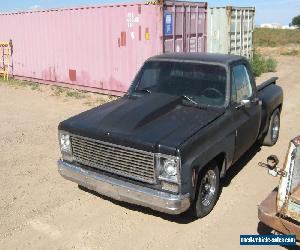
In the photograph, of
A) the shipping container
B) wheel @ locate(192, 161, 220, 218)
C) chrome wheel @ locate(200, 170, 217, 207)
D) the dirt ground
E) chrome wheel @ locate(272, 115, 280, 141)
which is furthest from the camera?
the shipping container

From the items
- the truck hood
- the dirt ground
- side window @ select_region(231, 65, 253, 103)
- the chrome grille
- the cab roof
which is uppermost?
the cab roof

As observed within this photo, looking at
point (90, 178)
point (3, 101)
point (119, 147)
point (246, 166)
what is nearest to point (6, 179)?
point (90, 178)

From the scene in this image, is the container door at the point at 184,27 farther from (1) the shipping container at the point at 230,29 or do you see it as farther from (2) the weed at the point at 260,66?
(2) the weed at the point at 260,66

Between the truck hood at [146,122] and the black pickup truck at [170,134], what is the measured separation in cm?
1

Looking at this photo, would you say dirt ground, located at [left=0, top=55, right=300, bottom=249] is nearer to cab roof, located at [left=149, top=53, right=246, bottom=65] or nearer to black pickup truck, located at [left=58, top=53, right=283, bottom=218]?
black pickup truck, located at [left=58, top=53, right=283, bottom=218]

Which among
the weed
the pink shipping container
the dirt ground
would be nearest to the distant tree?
the weed

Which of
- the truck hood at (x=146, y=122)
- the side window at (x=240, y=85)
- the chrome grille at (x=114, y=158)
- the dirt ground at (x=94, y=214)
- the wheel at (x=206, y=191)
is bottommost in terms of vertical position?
the dirt ground at (x=94, y=214)

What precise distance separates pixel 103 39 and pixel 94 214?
8414mm

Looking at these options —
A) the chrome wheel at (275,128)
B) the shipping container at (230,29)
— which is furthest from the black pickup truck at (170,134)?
the shipping container at (230,29)

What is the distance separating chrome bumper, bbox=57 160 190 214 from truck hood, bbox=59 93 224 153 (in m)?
0.49

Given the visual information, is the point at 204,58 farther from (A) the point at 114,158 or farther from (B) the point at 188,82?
(A) the point at 114,158

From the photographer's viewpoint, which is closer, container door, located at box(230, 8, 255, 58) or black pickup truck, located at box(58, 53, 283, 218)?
black pickup truck, located at box(58, 53, 283, 218)

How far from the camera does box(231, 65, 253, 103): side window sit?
568cm

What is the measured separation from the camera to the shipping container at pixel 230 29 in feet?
47.6
